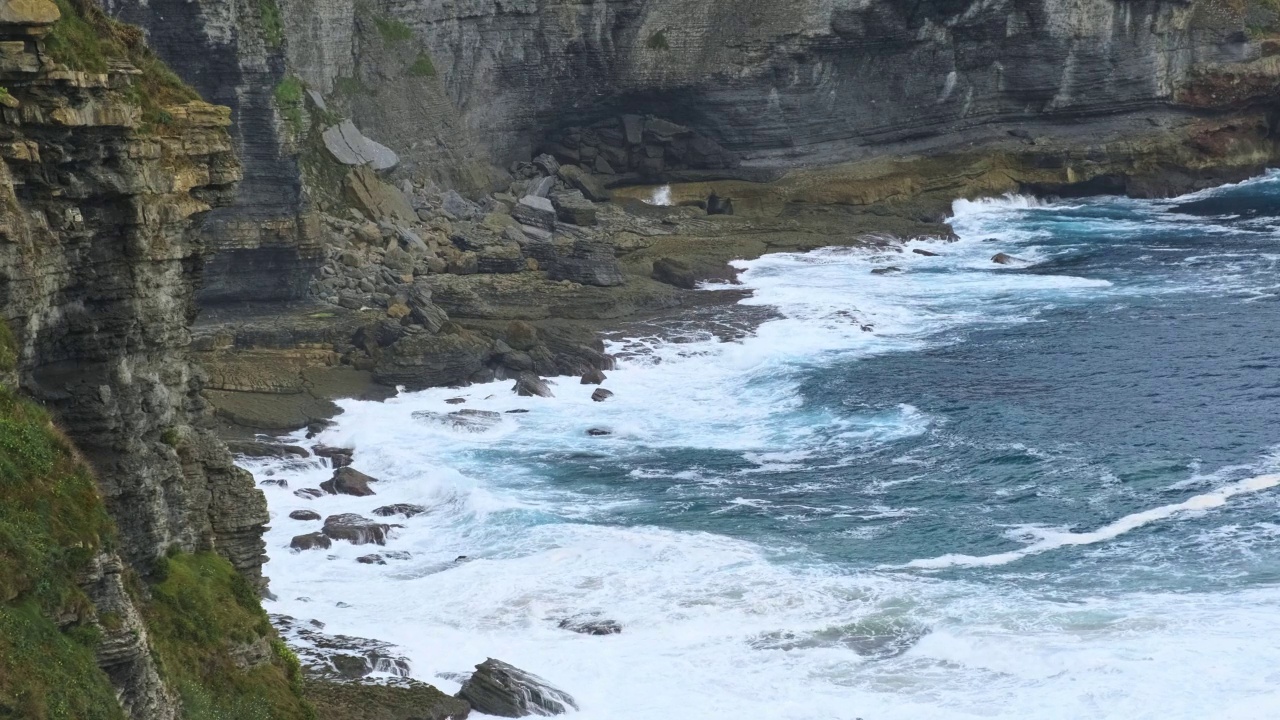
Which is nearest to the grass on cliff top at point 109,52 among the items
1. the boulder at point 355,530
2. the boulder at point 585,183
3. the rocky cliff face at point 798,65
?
the boulder at point 355,530

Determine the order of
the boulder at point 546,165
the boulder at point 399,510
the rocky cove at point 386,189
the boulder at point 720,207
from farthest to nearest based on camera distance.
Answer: the boulder at point 546,165 < the boulder at point 720,207 < the boulder at point 399,510 < the rocky cove at point 386,189

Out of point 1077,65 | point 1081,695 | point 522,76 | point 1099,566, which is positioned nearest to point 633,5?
point 522,76

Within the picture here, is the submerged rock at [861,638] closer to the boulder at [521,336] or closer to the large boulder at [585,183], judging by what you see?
the boulder at [521,336]

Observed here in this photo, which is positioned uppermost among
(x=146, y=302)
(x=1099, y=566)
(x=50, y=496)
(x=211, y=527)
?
(x=146, y=302)

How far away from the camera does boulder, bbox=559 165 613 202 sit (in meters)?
79.9

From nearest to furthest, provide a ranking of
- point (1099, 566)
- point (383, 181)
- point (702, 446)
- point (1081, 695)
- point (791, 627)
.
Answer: point (1081, 695), point (791, 627), point (1099, 566), point (702, 446), point (383, 181)

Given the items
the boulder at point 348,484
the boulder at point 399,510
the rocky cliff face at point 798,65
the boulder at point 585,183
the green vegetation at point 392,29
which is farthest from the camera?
the rocky cliff face at point 798,65

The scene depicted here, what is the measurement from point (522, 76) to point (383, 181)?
13550mm

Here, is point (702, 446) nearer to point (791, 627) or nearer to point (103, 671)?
point (791, 627)

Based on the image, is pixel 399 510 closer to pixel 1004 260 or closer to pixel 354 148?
pixel 354 148

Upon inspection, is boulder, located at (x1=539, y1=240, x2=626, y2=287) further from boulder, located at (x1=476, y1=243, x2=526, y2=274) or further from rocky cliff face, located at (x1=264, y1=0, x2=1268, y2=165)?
rocky cliff face, located at (x1=264, y1=0, x2=1268, y2=165)

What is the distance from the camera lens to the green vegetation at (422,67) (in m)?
77.0

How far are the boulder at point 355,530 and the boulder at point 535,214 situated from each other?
35985 millimetres

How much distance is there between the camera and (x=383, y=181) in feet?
232
